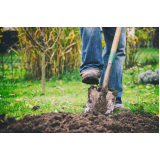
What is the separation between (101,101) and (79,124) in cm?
32

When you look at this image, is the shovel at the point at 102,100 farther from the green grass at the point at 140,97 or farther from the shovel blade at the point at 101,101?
the green grass at the point at 140,97

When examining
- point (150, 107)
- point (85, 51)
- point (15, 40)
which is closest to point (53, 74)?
point (15, 40)

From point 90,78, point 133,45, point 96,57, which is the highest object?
point 133,45

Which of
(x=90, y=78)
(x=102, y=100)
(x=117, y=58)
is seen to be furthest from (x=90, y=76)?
(x=117, y=58)

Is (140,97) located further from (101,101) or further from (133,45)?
(133,45)

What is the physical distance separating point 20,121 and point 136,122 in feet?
2.62

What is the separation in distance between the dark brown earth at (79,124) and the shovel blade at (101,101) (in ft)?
0.27

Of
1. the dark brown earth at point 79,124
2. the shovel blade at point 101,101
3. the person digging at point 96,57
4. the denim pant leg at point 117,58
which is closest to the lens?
the dark brown earth at point 79,124

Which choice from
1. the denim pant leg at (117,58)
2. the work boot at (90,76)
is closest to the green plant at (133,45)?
Result: the denim pant leg at (117,58)

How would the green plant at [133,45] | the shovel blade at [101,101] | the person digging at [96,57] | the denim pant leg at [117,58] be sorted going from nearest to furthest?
1. the shovel blade at [101,101]
2. the person digging at [96,57]
3. the denim pant leg at [117,58]
4. the green plant at [133,45]

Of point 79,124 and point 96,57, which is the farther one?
point 96,57

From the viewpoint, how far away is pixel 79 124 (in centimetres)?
115

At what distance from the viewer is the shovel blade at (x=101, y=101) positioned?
1.37 metres

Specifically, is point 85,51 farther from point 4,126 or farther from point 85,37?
point 4,126
